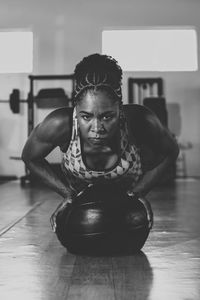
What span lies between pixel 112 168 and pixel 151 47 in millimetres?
5699

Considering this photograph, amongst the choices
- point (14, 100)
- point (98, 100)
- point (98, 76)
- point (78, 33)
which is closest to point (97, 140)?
point (98, 100)

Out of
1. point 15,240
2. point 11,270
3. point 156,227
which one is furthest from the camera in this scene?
point 156,227

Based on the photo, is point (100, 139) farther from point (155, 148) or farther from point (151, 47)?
point (151, 47)

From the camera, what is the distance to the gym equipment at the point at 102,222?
185cm

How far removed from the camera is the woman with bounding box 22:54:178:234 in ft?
6.04

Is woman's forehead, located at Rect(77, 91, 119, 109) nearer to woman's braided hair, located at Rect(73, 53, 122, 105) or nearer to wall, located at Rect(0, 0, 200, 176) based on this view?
Answer: woman's braided hair, located at Rect(73, 53, 122, 105)

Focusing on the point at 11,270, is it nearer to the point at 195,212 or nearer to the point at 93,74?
the point at 93,74

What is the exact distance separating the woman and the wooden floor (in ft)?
0.65

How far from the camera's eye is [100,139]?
5.99ft

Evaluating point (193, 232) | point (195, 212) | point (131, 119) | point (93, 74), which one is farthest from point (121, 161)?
point (195, 212)

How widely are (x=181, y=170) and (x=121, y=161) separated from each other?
5.62 m

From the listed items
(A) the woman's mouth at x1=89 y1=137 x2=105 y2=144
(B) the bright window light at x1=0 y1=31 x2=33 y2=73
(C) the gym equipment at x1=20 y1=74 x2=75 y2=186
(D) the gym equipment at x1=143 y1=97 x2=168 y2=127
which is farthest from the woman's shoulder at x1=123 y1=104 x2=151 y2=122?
(B) the bright window light at x1=0 y1=31 x2=33 y2=73

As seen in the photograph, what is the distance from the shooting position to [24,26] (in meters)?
7.46

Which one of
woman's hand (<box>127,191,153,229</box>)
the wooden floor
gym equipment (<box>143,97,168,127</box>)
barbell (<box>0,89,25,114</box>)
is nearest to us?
the wooden floor
